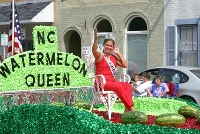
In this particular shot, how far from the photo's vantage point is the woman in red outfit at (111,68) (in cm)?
973

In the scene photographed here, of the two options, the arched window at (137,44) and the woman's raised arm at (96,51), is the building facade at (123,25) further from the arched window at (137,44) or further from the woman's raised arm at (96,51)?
the woman's raised arm at (96,51)

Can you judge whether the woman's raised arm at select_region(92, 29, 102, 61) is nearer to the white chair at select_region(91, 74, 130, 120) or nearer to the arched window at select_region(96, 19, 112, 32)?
the white chair at select_region(91, 74, 130, 120)

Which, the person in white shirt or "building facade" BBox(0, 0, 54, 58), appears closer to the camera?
the person in white shirt

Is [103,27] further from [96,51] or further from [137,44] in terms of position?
[96,51]

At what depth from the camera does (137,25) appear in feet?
80.5

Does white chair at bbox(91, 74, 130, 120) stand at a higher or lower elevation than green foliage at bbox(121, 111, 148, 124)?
higher

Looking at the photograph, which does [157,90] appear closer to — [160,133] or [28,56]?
[28,56]

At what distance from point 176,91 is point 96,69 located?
21.8ft

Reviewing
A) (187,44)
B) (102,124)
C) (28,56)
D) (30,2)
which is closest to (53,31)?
(28,56)

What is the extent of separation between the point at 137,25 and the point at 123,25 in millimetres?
578

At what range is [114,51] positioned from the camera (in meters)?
10.1

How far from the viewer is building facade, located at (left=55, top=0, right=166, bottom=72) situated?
23.3m

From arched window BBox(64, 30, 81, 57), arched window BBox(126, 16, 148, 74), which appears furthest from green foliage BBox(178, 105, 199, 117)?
arched window BBox(64, 30, 81, 57)

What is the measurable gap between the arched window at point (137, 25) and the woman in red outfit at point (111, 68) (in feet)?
46.5
